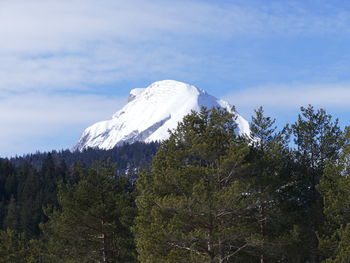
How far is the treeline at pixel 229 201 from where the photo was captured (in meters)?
23.4

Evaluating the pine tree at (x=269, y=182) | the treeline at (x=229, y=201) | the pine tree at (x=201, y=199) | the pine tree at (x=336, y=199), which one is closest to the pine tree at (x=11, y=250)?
the treeline at (x=229, y=201)

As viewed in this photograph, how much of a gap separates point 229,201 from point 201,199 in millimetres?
1150

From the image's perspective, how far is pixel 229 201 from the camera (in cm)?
2253

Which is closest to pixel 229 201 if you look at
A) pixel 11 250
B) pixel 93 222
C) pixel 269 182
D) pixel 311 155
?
pixel 269 182

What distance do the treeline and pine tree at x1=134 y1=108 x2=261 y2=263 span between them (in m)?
0.05

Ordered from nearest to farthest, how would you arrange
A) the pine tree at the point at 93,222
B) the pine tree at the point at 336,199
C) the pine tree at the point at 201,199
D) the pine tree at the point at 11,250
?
the pine tree at the point at 201,199 → the pine tree at the point at 336,199 → the pine tree at the point at 93,222 → the pine tree at the point at 11,250

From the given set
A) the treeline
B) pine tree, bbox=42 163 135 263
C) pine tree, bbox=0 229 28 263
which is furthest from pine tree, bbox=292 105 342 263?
pine tree, bbox=0 229 28 263

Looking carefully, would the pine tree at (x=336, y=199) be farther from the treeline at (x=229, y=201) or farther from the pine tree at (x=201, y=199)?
the pine tree at (x=201, y=199)

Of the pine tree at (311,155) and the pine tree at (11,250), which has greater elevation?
the pine tree at (311,155)

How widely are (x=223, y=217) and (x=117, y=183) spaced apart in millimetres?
12307

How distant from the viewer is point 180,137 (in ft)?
85.5

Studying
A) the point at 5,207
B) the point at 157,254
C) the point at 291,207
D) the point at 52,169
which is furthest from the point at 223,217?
the point at 52,169

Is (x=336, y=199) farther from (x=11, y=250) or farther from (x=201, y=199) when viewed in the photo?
(x=11, y=250)

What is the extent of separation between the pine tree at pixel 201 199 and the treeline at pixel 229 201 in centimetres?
5
